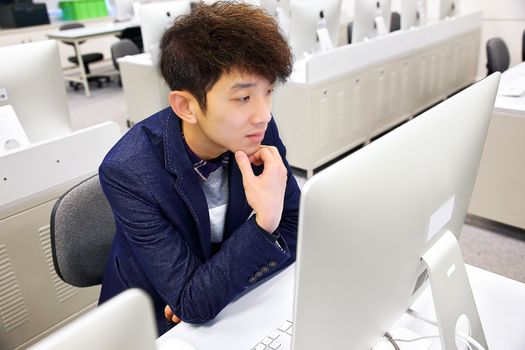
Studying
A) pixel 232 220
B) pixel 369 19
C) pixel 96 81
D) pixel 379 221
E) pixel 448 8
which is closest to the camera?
pixel 379 221

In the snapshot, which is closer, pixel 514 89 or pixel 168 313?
pixel 168 313

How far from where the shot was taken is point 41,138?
5.07ft

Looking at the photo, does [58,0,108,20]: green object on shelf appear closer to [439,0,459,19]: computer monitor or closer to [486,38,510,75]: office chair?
[439,0,459,19]: computer monitor

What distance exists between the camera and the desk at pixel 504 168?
199 centimetres

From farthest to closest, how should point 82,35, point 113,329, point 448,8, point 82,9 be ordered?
point 82,9 < point 82,35 < point 448,8 < point 113,329

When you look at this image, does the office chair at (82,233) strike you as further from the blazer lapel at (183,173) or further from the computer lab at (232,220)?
the blazer lapel at (183,173)

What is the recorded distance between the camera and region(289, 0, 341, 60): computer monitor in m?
2.82

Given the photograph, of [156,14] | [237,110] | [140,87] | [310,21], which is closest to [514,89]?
[310,21]

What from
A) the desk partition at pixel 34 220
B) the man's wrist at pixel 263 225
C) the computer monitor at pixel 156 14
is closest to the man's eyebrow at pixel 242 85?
the man's wrist at pixel 263 225

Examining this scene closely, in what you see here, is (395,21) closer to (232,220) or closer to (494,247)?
(494,247)

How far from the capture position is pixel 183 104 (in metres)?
0.82

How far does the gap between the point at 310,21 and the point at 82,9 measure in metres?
4.51

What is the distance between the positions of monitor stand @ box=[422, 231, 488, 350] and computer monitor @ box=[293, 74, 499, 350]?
0.04ft

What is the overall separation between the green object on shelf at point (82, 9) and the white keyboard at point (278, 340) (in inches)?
252
